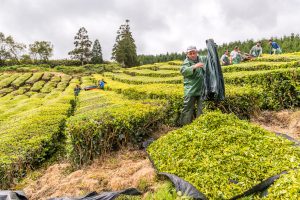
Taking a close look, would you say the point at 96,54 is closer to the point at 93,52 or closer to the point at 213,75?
the point at 93,52

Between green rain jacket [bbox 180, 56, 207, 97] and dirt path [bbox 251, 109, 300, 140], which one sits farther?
dirt path [bbox 251, 109, 300, 140]

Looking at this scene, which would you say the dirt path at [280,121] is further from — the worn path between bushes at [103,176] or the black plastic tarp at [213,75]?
the black plastic tarp at [213,75]

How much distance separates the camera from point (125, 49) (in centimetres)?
5775

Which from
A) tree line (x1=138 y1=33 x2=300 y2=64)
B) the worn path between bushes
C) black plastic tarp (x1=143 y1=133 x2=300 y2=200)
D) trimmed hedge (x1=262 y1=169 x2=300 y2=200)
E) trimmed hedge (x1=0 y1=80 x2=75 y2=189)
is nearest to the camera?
trimmed hedge (x1=262 y1=169 x2=300 y2=200)

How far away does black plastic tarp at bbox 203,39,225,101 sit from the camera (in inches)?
249

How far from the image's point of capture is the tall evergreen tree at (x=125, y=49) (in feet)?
189

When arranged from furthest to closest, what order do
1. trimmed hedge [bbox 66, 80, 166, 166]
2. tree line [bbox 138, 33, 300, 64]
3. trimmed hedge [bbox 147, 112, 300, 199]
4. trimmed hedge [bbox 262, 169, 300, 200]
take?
tree line [bbox 138, 33, 300, 64]
trimmed hedge [bbox 66, 80, 166, 166]
trimmed hedge [bbox 147, 112, 300, 199]
trimmed hedge [bbox 262, 169, 300, 200]

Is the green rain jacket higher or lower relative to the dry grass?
higher

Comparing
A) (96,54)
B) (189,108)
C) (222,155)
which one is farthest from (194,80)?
(96,54)

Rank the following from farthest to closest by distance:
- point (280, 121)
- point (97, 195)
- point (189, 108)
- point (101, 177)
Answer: point (280, 121) < point (189, 108) < point (101, 177) < point (97, 195)

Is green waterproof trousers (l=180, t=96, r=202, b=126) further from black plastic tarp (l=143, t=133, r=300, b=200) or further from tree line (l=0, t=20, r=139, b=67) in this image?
tree line (l=0, t=20, r=139, b=67)

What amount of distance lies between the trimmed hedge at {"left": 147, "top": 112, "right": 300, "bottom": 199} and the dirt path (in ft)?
7.07

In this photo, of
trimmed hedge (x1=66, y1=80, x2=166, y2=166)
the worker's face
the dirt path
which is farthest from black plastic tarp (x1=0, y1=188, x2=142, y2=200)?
the dirt path

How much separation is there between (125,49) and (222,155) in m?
55.2
